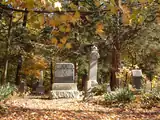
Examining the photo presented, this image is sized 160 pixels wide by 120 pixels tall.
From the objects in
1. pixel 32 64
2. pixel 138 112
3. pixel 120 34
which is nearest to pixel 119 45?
pixel 120 34

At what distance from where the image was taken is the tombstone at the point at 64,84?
11.9m

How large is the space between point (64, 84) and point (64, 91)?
0.44 m

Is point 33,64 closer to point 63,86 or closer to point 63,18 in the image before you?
point 63,86

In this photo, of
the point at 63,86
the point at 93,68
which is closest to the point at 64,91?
the point at 63,86

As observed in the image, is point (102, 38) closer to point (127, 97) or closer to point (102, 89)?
point (102, 89)

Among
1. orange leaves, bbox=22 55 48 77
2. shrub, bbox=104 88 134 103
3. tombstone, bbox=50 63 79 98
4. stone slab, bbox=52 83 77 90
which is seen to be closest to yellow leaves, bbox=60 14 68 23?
shrub, bbox=104 88 134 103

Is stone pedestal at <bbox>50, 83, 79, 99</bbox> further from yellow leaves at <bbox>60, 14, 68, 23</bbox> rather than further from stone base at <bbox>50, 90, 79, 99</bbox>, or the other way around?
yellow leaves at <bbox>60, 14, 68, 23</bbox>

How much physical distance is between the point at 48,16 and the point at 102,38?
1588 cm

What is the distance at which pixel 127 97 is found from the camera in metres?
9.46

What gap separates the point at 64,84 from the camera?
12.3 m

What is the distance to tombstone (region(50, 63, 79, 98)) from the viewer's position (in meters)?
11.9

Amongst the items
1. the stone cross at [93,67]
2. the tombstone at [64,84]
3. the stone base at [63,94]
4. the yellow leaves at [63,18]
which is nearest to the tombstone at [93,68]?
the stone cross at [93,67]

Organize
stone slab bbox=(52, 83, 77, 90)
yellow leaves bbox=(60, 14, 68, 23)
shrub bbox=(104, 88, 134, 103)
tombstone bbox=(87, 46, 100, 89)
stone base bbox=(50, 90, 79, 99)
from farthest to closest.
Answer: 1. tombstone bbox=(87, 46, 100, 89)
2. stone slab bbox=(52, 83, 77, 90)
3. stone base bbox=(50, 90, 79, 99)
4. shrub bbox=(104, 88, 134, 103)
5. yellow leaves bbox=(60, 14, 68, 23)

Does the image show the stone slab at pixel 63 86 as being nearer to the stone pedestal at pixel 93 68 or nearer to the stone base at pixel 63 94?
the stone base at pixel 63 94
